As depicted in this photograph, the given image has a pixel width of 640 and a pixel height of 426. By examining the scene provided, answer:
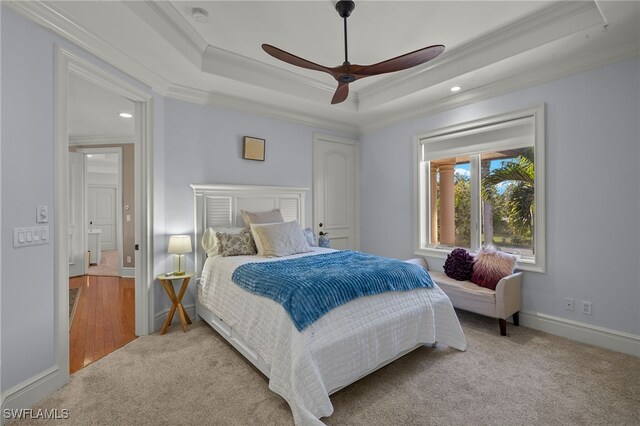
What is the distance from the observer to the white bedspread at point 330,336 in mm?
1772

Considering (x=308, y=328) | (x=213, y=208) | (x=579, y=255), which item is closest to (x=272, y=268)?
(x=308, y=328)

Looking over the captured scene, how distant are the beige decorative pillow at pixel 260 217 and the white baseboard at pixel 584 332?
283 centimetres

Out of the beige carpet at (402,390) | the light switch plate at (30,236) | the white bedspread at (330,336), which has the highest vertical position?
the light switch plate at (30,236)

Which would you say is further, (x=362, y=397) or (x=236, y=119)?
(x=236, y=119)

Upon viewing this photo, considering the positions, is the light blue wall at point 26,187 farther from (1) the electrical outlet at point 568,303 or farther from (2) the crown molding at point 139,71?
(1) the electrical outlet at point 568,303

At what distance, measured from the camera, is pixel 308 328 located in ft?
6.12

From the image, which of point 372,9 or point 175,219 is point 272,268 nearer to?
point 175,219

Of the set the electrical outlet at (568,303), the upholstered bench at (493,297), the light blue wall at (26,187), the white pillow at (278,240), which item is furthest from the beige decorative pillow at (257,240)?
the electrical outlet at (568,303)

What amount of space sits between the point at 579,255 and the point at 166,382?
361 centimetres

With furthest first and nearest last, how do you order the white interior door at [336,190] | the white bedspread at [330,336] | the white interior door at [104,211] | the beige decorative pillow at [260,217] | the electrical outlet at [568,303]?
the white interior door at [104,211] < the white interior door at [336,190] < the beige decorative pillow at [260,217] < the electrical outlet at [568,303] < the white bedspread at [330,336]

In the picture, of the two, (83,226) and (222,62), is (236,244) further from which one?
(83,226)

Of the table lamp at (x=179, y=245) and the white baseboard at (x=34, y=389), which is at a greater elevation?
the table lamp at (x=179, y=245)

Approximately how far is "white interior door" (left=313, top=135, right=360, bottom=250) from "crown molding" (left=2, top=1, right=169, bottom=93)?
2310 mm

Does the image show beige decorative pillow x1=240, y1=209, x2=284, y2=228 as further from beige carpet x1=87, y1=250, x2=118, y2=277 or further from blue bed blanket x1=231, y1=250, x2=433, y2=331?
beige carpet x1=87, y1=250, x2=118, y2=277
